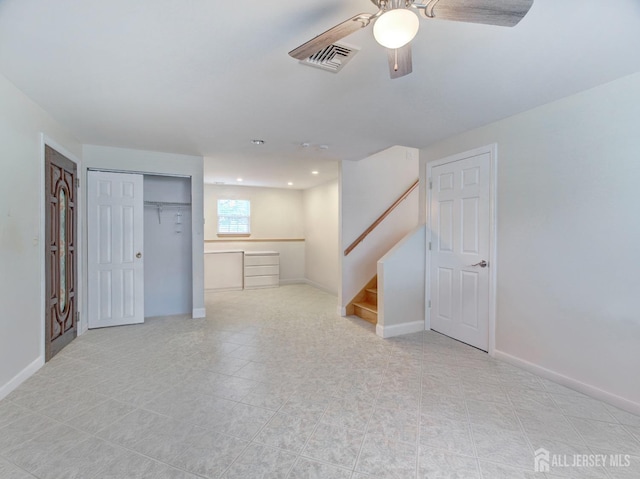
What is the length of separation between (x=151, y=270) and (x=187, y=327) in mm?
1160

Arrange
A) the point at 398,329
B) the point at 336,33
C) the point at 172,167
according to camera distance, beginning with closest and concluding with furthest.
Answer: the point at 336,33 → the point at 398,329 → the point at 172,167

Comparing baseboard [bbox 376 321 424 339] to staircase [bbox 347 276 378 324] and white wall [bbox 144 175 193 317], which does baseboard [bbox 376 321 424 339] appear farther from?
white wall [bbox 144 175 193 317]

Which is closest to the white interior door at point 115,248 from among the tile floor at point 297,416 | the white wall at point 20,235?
the tile floor at point 297,416

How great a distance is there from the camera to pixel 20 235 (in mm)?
2418

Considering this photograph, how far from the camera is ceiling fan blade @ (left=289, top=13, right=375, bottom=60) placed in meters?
1.22

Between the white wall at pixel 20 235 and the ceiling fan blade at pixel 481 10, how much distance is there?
2.91 metres

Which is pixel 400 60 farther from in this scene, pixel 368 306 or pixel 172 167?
pixel 172 167

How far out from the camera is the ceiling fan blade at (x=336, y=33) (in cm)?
122

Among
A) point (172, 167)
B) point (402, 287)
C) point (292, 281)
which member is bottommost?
point (292, 281)

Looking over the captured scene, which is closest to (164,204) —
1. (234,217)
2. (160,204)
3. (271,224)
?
(160,204)

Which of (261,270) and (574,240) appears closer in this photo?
(574,240)

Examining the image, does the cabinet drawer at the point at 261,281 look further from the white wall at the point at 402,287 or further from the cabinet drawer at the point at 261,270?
the white wall at the point at 402,287

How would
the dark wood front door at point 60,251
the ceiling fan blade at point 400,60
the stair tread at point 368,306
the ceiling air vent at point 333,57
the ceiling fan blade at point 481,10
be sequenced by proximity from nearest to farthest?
the ceiling fan blade at point 481,10 → the ceiling fan blade at point 400,60 → the ceiling air vent at point 333,57 → the dark wood front door at point 60,251 → the stair tread at point 368,306

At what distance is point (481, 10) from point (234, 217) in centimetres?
631
